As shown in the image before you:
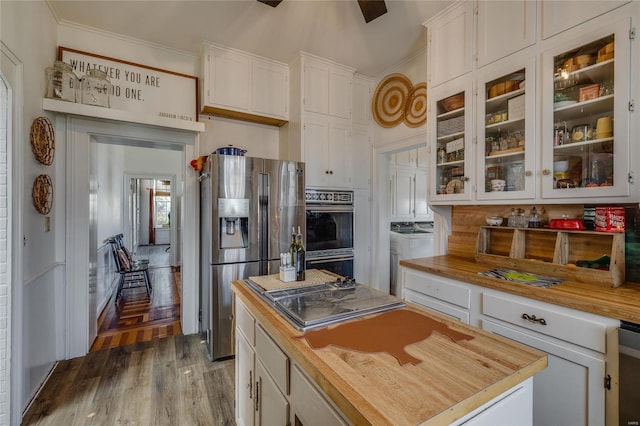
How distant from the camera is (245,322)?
147 centimetres

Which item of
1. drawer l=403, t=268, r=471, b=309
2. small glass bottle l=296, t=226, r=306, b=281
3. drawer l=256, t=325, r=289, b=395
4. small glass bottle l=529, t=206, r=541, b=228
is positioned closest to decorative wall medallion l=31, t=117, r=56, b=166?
small glass bottle l=296, t=226, r=306, b=281

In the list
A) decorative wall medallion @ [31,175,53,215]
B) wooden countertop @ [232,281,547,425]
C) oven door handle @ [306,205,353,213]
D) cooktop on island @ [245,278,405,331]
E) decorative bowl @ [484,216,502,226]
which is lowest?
wooden countertop @ [232,281,547,425]

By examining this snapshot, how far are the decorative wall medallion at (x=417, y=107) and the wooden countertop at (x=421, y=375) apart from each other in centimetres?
243

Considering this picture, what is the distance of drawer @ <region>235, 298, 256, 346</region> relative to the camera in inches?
53.0

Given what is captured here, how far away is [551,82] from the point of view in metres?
1.68

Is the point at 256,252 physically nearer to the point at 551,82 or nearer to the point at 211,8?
the point at 211,8

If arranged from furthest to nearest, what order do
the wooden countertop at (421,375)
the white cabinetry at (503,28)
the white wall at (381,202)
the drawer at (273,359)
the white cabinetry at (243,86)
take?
the white wall at (381,202), the white cabinetry at (243,86), the white cabinetry at (503,28), the drawer at (273,359), the wooden countertop at (421,375)

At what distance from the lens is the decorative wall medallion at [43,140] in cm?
199

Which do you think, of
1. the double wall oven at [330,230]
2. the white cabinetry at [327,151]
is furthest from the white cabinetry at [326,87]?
the double wall oven at [330,230]

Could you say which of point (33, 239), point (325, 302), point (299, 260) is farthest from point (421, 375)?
point (33, 239)

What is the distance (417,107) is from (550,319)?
226 centimetres

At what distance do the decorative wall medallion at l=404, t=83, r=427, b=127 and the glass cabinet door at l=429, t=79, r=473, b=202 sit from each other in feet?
1.67

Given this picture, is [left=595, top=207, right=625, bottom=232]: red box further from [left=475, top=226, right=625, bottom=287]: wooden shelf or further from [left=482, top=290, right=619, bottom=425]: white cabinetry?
[left=482, top=290, right=619, bottom=425]: white cabinetry

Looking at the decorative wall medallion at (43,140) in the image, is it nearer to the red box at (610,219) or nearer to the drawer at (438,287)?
the drawer at (438,287)
